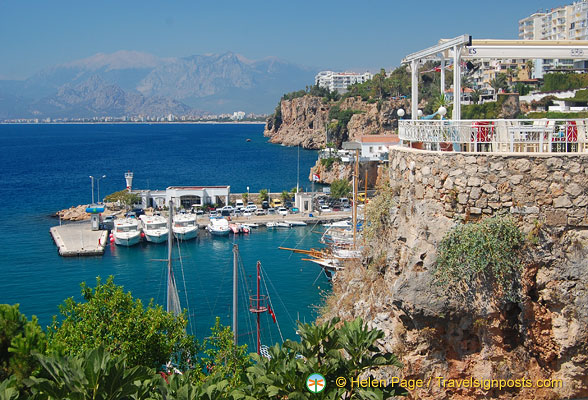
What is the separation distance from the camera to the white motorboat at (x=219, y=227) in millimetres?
38938

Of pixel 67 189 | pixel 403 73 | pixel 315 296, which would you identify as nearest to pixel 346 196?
pixel 315 296

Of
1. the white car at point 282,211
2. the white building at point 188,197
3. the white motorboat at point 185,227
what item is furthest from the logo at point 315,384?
the white building at point 188,197

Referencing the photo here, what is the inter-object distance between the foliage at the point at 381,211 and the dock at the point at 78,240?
27.1m

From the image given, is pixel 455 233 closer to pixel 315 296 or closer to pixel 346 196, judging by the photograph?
pixel 315 296

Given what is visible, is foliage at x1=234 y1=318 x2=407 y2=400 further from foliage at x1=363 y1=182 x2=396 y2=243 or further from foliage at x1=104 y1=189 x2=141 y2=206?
foliage at x1=104 y1=189 x2=141 y2=206

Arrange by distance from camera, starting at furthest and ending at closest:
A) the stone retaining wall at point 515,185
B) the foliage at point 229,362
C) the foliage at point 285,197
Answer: the foliage at point 285,197, the foliage at point 229,362, the stone retaining wall at point 515,185

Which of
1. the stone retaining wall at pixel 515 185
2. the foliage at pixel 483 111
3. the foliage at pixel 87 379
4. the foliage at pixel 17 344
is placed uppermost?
the foliage at pixel 483 111

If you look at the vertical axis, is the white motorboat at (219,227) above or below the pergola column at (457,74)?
below

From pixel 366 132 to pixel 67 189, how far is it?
4489 cm

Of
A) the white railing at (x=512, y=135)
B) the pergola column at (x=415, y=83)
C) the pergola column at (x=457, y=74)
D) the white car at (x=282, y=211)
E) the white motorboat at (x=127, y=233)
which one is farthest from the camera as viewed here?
the white car at (x=282, y=211)

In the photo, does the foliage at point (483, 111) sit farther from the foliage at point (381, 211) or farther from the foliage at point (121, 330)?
the foliage at point (121, 330)

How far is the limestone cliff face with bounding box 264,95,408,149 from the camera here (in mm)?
88125

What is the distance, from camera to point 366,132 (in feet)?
285

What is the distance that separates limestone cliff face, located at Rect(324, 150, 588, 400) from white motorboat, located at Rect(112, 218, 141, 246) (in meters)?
30.8
